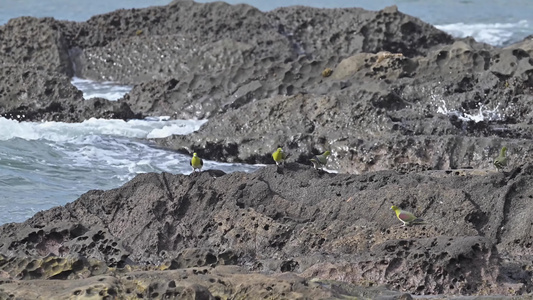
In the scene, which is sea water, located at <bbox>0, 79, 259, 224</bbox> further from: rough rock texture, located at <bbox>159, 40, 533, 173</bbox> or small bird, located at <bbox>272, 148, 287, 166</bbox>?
small bird, located at <bbox>272, 148, 287, 166</bbox>

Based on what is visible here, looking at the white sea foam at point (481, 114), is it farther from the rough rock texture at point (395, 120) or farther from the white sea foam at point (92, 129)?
the white sea foam at point (92, 129)

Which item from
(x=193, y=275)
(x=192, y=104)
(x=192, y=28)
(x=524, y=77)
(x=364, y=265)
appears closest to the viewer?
(x=193, y=275)

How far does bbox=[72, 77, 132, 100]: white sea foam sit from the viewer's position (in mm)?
17453

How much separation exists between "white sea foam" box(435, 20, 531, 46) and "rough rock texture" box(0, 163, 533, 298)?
16.3m

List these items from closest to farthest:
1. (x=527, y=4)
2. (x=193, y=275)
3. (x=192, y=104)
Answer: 1. (x=193, y=275)
2. (x=192, y=104)
3. (x=527, y=4)

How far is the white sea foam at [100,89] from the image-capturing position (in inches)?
687

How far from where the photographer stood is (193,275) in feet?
17.0

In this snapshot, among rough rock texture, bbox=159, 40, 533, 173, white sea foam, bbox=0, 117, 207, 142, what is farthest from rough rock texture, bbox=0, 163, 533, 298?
white sea foam, bbox=0, 117, 207, 142

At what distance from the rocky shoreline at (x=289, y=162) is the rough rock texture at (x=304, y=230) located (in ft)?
0.05

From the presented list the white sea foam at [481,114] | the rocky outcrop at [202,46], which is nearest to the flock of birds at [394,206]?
the white sea foam at [481,114]

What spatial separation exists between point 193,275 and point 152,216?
218 centimetres

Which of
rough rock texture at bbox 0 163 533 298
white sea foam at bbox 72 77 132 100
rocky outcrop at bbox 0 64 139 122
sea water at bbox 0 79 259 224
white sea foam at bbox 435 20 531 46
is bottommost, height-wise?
sea water at bbox 0 79 259 224

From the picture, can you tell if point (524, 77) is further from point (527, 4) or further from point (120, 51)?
point (527, 4)

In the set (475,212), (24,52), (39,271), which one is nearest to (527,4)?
(24,52)
